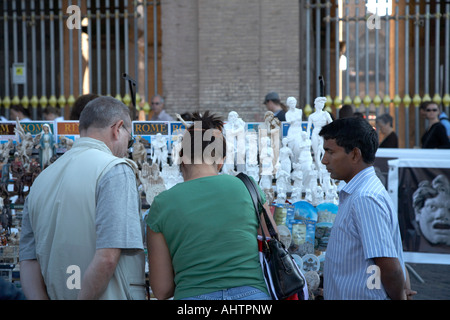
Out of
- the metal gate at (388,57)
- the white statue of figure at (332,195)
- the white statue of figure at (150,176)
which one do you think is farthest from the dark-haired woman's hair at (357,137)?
the metal gate at (388,57)

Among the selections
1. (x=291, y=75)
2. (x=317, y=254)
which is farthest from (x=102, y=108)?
(x=291, y=75)

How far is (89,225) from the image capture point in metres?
2.43

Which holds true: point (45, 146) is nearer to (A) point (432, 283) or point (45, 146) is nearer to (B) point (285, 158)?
(B) point (285, 158)

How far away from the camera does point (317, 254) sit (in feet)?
13.3

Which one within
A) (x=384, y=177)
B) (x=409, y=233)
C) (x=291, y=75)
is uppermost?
(x=291, y=75)

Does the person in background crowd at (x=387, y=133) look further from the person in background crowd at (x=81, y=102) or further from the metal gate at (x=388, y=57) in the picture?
the person in background crowd at (x=81, y=102)

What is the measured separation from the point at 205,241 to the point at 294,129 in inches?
112

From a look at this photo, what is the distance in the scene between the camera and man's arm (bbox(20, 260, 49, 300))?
8.29ft

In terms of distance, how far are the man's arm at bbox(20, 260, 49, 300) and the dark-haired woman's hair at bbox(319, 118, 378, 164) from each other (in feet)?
4.90

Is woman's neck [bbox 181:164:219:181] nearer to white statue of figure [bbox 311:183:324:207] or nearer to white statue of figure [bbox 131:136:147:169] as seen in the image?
white statue of figure [bbox 311:183:324:207]

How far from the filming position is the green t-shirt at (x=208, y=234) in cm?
239

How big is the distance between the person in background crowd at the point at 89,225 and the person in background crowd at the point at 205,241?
0.11m
